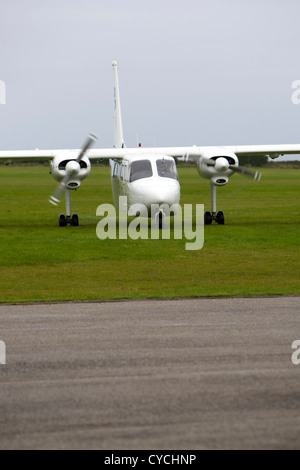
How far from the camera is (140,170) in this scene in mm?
29688

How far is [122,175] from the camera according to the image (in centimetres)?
3142

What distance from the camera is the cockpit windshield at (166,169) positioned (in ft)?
96.3

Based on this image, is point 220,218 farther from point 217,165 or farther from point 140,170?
point 140,170

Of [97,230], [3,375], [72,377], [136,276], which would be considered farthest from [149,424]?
[97,230]

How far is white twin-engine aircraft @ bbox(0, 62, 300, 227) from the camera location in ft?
93.6

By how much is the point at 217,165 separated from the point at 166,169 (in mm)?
2022

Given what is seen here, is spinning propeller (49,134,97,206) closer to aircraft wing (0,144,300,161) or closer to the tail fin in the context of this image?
aircraft wing (0,144,300,161)

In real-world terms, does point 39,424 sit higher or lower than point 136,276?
lower

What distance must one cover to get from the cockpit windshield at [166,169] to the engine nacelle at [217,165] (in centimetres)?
143

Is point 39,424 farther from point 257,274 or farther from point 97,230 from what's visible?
point 97,230

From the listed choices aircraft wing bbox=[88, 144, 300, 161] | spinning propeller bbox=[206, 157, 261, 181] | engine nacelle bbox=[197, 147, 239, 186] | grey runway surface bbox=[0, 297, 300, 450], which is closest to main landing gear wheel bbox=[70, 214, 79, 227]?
aircraft wing bbox=[88, 144, 300, 161]

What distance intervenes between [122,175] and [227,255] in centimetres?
964

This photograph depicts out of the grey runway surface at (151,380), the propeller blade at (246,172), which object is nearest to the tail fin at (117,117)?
the propeller blade at (246,172)

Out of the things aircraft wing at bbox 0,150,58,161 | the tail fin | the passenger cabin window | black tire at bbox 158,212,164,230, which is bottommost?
black tire at bbox 158,212,164,230
